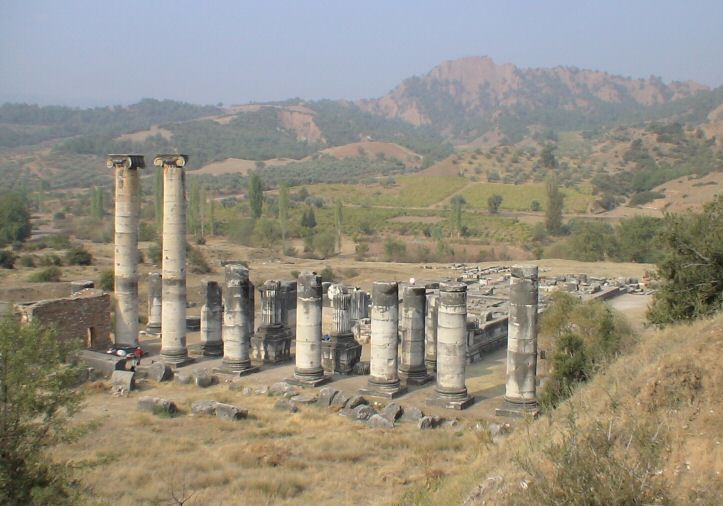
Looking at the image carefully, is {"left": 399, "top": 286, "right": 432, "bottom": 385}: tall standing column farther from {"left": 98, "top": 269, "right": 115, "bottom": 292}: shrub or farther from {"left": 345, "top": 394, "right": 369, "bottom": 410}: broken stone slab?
{"left": 98, "top": 269, "right": 115, "bottom": 292}: shrub

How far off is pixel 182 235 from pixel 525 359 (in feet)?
41.0

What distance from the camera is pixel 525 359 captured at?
1961 centimetres

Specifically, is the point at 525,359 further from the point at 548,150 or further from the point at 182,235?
the point at 548,150

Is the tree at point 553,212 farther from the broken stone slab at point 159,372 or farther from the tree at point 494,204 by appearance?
the broken stone slab at point 159,372

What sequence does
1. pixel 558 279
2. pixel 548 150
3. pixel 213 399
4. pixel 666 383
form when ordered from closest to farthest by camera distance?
pixel 666 383 < pixel 213 399 < pixel 558 279 < pixel 548 150

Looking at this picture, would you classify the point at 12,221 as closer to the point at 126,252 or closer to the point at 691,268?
the point at 126,252

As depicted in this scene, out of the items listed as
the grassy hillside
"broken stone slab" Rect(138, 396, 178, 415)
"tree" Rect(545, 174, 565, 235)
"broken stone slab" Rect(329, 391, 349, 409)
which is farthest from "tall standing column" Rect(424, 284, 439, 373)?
"tree" Rect(545, 174, 565, 235)

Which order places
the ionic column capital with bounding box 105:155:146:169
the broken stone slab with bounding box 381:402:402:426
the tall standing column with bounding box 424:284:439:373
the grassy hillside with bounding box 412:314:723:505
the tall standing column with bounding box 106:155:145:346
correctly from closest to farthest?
the grassy hillside with bounding box 412:314:723:505 → the broken stone slab with bounding box 381:402:402:426 → the tall standing column with bounding box 424:284:439:373 → the ionic column capital with bounding box 105:155:146:169 → the tall standing column with bounding box 106:155:145:346

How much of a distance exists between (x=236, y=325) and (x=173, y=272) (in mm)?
3088

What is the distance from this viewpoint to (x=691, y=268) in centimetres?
2064

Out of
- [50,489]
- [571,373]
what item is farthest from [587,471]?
[571,373]

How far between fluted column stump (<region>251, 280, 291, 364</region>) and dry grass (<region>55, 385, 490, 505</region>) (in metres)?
5.44

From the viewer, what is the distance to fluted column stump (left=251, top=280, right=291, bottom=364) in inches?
1033

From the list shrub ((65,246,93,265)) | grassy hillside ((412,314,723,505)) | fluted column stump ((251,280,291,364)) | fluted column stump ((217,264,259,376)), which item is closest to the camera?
grassy hillside ((412,314,723,505))
